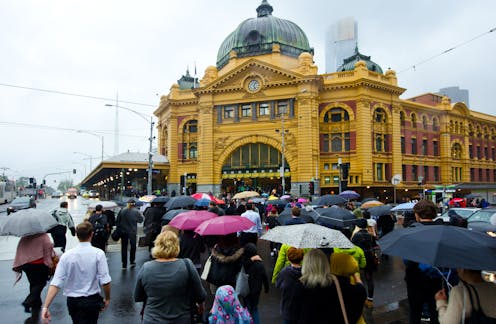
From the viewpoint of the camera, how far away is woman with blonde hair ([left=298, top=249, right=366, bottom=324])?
402 cm

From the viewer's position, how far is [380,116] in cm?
4478

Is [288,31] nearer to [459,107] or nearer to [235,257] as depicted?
[459,107]

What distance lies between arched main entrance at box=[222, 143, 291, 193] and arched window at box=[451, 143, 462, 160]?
24711 millimetres

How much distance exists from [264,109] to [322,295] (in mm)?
41058

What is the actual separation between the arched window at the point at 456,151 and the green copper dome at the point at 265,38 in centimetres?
2394

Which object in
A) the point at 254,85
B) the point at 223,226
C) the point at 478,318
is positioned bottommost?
the point at 478,318

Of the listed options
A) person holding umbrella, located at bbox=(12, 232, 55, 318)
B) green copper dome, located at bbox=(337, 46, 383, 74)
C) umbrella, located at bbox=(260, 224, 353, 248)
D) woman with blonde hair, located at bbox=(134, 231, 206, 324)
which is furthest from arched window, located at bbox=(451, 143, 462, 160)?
woman with blonde hair, located at bbox=(134, 231, 206, 324)

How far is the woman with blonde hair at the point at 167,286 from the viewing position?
4.36 meters

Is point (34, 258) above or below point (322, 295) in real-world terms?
below

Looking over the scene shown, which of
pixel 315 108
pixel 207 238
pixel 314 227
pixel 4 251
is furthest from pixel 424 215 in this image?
pixel 315 108

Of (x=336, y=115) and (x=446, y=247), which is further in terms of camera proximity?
(x=336, y=115)

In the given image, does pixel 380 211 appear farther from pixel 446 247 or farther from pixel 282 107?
pixel 282 107

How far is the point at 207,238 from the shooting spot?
9.41m

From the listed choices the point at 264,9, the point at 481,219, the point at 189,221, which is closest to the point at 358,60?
the point at 264,9
